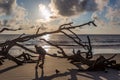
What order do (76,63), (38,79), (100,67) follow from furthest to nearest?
(76,63)
(100,67)
(38,79)

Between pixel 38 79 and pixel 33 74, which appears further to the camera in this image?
pixel 33 74

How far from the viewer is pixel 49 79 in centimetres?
929

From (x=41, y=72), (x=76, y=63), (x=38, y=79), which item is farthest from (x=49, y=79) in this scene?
(x=76, y=63)

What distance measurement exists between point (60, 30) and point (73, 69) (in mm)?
1436

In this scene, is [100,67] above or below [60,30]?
below

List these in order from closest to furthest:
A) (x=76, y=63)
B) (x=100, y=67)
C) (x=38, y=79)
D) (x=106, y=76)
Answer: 1. (x=38, y=79)
2. (x=106, y=76)
3. (x=100, y=67)
4. (x=76, y=63)

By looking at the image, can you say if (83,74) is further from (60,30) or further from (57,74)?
(60,30)

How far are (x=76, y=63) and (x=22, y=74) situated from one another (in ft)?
10.4

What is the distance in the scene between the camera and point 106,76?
9844 mm

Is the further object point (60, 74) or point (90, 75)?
point (60, 74)

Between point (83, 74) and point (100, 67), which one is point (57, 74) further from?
point (100, 67)

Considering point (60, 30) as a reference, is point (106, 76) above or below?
below

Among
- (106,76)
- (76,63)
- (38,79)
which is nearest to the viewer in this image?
(38,79)

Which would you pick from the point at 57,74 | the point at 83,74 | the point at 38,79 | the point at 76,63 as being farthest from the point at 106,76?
the point at 76,63
